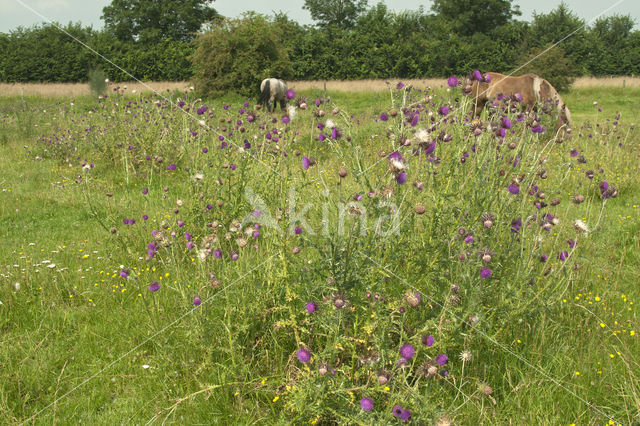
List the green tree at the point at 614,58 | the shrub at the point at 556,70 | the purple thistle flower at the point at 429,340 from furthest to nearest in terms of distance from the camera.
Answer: the green tree at the point at 614,58 → the shrub at the point at 556,70 → the purple thistle flower at the point at 429,340

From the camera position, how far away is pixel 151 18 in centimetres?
3419

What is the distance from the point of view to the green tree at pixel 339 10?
148 ft

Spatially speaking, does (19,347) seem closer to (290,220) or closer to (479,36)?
(290,220)

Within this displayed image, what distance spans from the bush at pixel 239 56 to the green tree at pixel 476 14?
2159cm

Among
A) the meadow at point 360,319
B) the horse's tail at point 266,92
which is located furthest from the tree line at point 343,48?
the meadow at point 360,319

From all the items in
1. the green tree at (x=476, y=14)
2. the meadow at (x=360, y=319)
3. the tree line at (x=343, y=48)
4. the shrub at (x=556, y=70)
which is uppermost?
the green tree at (x=476, y=14)

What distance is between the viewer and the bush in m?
17.5

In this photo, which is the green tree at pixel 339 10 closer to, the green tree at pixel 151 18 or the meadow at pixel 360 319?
the green tree at pixel 151 18

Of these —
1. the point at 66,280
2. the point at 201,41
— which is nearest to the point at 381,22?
the point at 201,41

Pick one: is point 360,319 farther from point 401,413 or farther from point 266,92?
point 266,92

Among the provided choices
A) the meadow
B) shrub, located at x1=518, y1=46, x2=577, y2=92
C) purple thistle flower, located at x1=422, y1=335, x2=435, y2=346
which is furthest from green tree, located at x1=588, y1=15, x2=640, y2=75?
purple thistle flower, located at x1=422, y1=335, x2=435, y2=346

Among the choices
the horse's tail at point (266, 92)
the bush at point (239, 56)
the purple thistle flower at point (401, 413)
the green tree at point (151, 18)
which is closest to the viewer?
the purple thistle flower at point (401, 413)

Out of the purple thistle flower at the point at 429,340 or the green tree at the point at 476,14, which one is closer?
the purple thistle flower at the point at 429,340

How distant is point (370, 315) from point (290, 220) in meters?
0.65
